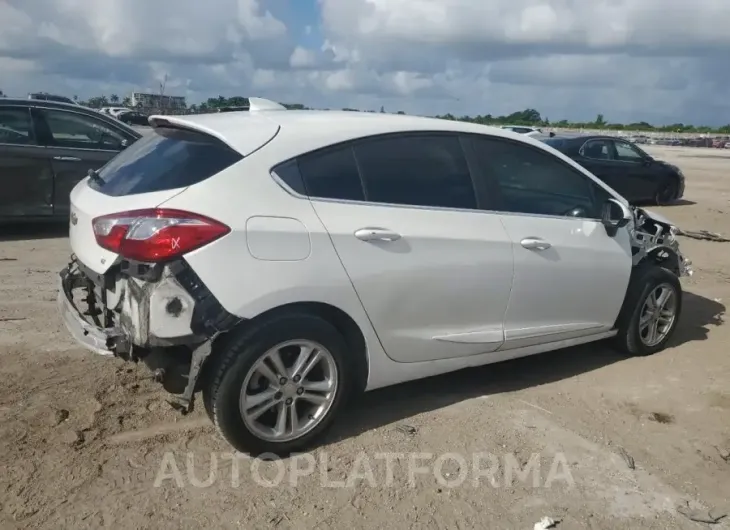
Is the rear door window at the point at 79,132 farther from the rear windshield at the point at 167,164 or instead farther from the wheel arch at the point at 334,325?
the wheel arch at the point at 334,325

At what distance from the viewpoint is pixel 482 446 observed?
3945 millimetres

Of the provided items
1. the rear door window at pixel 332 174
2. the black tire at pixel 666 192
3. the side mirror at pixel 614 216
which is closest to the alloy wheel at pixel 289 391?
the rear door window at pixel 332 174

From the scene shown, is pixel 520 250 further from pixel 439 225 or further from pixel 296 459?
pixel 296 459

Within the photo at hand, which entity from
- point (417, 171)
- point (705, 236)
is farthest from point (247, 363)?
point (705, 236)

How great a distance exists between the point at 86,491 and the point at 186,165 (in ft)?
5.29

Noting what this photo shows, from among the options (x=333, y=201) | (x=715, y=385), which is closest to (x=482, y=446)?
(x=333, y=201)

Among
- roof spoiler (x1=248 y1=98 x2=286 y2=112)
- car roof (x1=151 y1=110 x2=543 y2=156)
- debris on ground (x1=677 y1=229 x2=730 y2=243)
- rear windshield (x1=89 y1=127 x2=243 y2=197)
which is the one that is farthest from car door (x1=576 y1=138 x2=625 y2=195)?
rear windshield (x1=89 y1=127 x2=243 y2=197)

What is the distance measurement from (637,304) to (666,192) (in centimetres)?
1168

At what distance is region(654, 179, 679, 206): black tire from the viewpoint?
15.8 metres

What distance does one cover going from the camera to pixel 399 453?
383 cm

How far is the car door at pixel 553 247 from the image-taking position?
4473 mm

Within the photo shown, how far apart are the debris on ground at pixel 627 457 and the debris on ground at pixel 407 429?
1.13 meters

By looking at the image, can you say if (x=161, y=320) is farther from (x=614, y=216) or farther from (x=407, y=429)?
(x=614, y=216)

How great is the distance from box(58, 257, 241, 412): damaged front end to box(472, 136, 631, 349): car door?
193 centimetres
